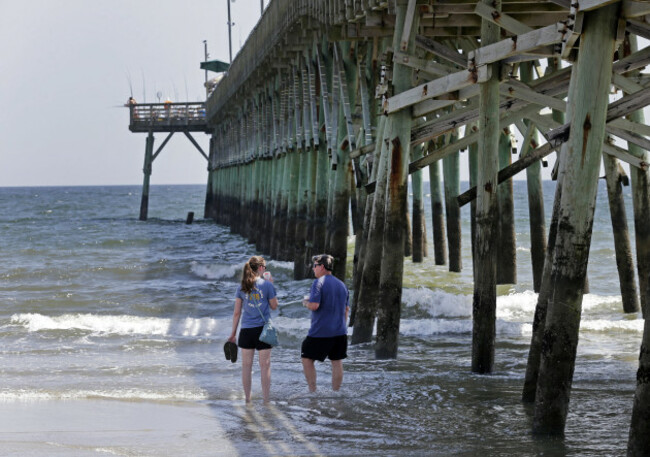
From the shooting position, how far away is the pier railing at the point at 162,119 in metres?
50.4

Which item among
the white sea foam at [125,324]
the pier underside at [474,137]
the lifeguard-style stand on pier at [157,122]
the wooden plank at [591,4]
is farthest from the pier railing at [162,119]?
the wooden plank at [591,4]

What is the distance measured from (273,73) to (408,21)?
16471mm

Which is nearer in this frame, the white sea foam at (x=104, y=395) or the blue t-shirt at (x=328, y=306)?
the blue t-shirt at (x=328, y=306)

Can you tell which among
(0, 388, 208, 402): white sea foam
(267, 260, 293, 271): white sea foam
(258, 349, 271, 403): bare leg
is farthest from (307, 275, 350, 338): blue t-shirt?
(267, 260, 293, 271): white sea foam

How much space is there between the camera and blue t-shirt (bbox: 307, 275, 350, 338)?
29.6 feet

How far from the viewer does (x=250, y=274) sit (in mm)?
8938

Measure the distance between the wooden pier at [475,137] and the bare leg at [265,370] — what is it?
72.9 inches

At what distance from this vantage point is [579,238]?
22.9 feet

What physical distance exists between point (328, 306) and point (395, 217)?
7.34 feet

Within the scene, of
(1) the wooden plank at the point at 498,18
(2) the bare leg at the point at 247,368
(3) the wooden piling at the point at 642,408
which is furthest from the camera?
(1) the wooden plank at the point at 498,18

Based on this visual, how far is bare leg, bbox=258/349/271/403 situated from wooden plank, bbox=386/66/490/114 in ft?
9.66

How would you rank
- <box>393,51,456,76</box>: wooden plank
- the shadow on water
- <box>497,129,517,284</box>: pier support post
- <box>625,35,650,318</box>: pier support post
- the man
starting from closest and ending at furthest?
the shadow on water
the man
<box>393,51,456,76</box>: wooden plank
<box>625,35,650,318</box>: pier support post
<box>497,129,517,284</box>: pier support post

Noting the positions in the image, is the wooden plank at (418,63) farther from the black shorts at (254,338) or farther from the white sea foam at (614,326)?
the white sea foam at (614,326)

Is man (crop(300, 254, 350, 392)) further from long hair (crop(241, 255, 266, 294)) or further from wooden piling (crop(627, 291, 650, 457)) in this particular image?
wooden piling (crop(627, 291, 650, 457))
